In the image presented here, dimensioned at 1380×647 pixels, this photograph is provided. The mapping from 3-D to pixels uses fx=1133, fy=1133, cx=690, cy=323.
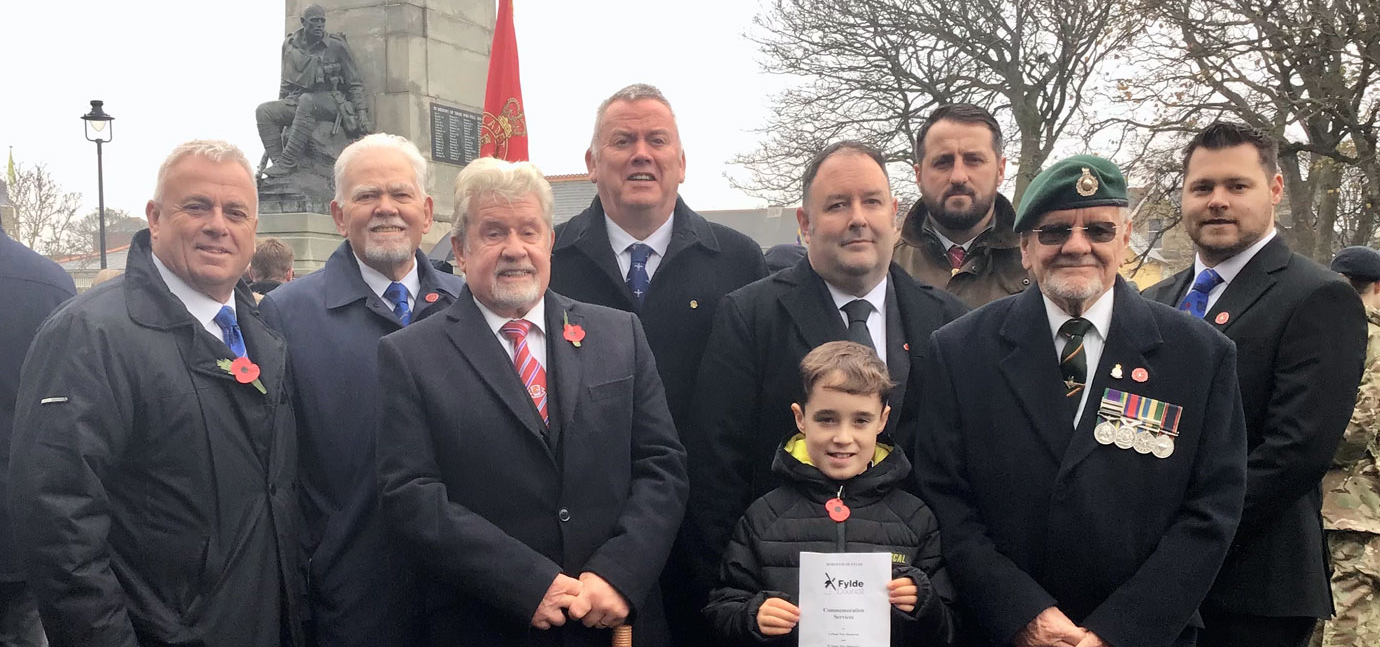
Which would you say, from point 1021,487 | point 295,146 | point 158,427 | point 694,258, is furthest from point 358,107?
point 1021,487

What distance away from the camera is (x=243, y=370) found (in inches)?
131

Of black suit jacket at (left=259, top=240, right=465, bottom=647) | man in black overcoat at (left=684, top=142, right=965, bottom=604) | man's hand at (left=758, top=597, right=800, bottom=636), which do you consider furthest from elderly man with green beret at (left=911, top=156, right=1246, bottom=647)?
black suit jacket at (left=259, top=240, right=465, bottom=647)

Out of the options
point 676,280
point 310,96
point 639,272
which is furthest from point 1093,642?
point 310,96

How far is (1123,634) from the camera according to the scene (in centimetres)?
302

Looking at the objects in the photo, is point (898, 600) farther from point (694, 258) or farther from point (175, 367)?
point (175, 367)

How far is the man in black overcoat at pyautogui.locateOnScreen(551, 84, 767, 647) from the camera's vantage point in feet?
13.9

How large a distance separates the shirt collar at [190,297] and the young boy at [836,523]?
1718mm

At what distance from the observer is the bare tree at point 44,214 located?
147 ft

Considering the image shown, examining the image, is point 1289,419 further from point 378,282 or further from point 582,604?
point 378,282

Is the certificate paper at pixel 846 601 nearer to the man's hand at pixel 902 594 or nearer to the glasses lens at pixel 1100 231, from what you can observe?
the man's hand at pixel 902 594

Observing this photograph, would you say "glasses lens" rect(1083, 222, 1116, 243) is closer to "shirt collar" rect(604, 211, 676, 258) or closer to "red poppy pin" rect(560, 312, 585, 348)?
"red poppy pin" rect(560, 312, 585, 348)

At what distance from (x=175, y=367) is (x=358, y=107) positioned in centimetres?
971

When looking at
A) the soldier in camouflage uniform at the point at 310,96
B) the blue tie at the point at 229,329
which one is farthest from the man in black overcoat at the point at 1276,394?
the soldier in camouflage uniform at the point at 310,96

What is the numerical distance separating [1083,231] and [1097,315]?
26cm
